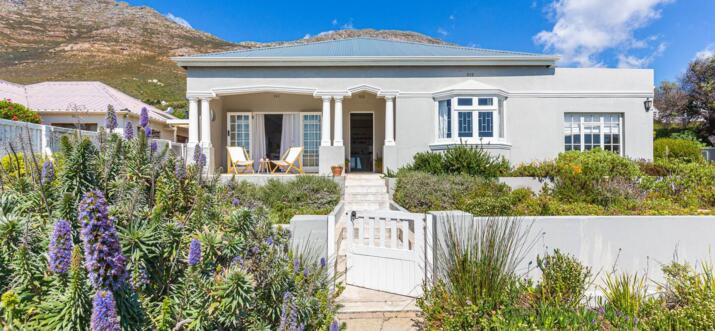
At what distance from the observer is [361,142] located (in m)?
15.5

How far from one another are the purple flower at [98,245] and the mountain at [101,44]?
3972 cm

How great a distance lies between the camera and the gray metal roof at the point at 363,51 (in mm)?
12891

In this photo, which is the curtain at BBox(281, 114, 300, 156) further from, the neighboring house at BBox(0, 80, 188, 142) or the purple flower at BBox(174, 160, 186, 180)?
the purple flower at BBox(174, 160, 186, 180)

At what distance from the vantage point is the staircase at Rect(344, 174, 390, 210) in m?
9.91

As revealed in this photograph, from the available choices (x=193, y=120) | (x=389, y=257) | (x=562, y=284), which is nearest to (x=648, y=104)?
(x=562, y=284)

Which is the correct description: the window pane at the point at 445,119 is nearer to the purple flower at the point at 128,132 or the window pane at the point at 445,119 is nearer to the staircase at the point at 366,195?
the staircase at the point at 366,195

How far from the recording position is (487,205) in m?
6.33

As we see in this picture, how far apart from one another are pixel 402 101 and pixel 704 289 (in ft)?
33.0

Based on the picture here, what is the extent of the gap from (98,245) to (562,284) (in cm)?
425

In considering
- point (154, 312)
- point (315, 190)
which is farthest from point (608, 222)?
point (315, 190)

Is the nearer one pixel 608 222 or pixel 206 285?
pixel 206 285

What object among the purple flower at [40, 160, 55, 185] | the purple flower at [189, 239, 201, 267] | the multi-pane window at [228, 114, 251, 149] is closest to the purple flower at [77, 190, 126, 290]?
the purple flower at [189, 239, 201, 267]

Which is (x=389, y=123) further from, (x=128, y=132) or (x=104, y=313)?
(x=104, y=313)

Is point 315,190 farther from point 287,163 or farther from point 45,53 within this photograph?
point 45,53
